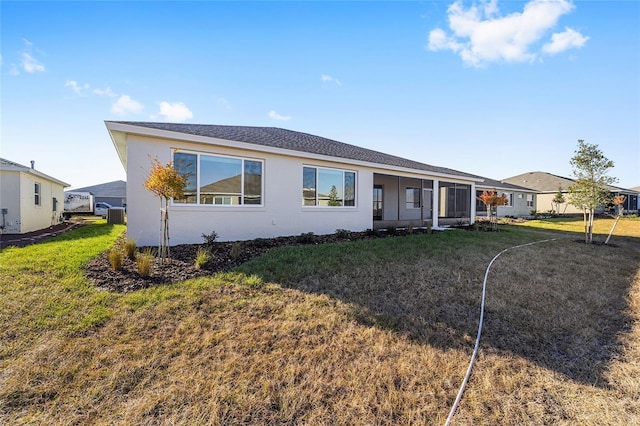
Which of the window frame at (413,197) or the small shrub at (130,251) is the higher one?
the window frame at (413,197)

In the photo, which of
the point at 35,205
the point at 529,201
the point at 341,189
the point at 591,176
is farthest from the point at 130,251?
the point at 529,201

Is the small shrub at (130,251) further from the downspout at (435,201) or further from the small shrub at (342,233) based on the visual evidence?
the downspout at (435,201)

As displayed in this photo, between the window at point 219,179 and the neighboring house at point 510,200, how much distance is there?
2202 centimetres

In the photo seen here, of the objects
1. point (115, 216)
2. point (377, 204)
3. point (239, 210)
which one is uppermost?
point (377, 204)

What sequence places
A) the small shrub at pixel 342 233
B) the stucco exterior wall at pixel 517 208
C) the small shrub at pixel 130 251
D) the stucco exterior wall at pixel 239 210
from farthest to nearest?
1. the stucco exterior wall at pixel 517 208
2. the small shrub at pixel 342 233
3. the stucco exterior wall at pixel 239 210
4. the small shrub at pixel 130 251

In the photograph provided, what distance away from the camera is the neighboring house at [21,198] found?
1249cm

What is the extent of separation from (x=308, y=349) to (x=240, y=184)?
6519 mm

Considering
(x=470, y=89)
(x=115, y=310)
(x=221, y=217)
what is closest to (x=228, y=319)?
(x=115, y=310)

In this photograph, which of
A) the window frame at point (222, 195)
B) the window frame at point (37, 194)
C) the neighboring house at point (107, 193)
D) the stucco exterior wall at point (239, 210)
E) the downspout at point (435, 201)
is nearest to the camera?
the stucco exterior wall at point (239, 210)

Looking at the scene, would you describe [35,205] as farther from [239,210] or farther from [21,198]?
[239,210]

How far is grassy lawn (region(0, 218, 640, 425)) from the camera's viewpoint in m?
2.67

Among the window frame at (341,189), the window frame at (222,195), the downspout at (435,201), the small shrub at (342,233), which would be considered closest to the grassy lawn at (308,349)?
the window frame at (222,195)

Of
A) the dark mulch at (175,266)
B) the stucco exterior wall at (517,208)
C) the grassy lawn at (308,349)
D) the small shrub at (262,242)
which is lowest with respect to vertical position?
the grassy lawn at (308,349)

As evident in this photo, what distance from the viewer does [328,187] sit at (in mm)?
11320
